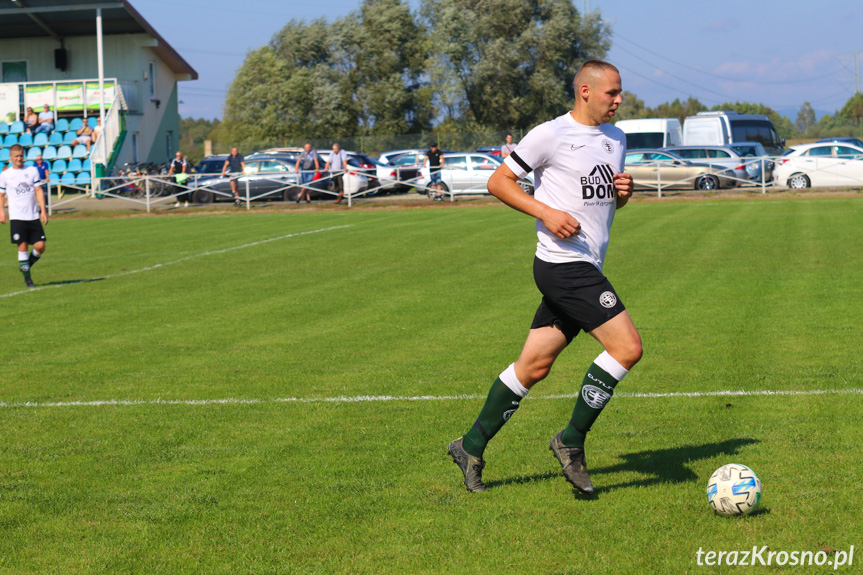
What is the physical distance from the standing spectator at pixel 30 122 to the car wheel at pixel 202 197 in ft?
41.2

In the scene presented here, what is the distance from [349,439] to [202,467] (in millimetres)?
944

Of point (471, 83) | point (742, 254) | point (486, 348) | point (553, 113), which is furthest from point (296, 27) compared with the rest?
point (486, 348)

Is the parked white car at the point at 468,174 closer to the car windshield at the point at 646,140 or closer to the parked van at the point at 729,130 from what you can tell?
the car windshield at the point at 646,140

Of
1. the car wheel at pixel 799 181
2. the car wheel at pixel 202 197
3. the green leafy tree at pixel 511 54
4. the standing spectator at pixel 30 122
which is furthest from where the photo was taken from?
the green leafy tree at pixel 511 54

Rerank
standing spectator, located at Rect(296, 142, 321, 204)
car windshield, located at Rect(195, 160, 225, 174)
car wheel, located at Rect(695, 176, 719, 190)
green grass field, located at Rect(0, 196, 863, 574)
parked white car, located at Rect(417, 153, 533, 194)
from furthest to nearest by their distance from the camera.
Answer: car windshield, located at Rect(195, 160, 225, 174) < standing spectator, located at Rect(296, 142, 321, 204) < parked white car, located at Rect(417, 153, 533, 194) < car wheel, located at Rect(695, 176, 719, 190) < green grass field, located at Rect(0, 196, 863, 574)

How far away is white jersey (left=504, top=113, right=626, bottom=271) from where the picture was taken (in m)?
4.76

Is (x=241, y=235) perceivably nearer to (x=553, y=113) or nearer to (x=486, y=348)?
(x=486, y=348)

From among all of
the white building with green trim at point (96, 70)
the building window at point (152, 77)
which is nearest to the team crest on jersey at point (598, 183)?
the white building with green trim at point (96, 70)

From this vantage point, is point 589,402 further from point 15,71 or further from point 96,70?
point 15,71

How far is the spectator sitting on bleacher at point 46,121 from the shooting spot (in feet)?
142

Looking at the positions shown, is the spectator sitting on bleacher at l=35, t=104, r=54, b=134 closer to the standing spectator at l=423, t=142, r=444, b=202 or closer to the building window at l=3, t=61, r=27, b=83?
the building window at l=3, t=61, r=27, b=83

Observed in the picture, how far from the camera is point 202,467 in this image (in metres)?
5.43

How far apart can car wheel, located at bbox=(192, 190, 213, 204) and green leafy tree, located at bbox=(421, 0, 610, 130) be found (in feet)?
101

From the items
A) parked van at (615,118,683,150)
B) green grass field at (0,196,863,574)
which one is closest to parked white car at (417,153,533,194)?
parked van at (615,118,683,150)
